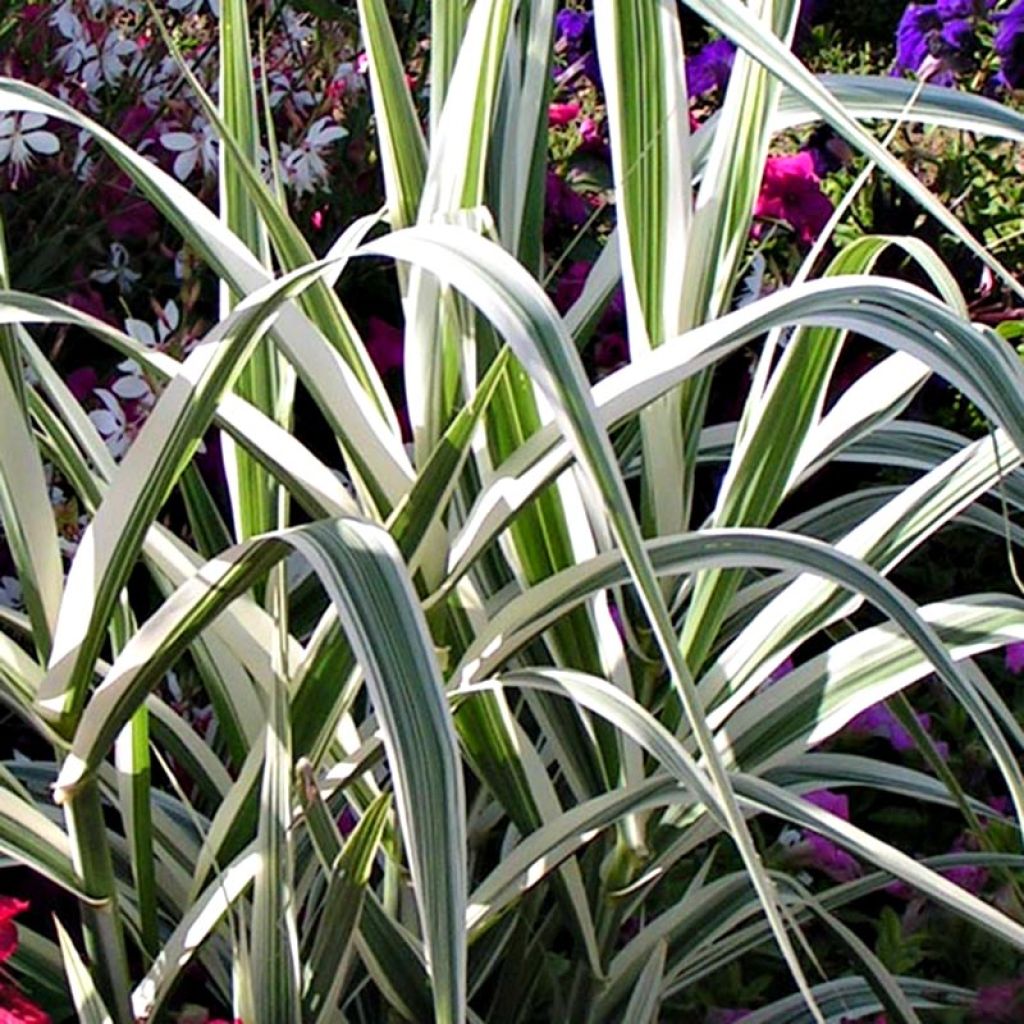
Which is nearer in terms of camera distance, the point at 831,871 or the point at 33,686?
the point at 33,686

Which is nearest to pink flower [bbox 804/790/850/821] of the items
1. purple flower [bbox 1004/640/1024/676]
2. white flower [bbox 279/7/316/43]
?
purple flower [bbox 1004/640/1024/676]

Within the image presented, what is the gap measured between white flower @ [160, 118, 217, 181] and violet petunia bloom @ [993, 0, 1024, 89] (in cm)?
112

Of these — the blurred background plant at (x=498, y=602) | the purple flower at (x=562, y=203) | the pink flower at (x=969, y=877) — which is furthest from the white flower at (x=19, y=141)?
the pink flower at (x=969, y=877)

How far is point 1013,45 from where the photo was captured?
7.73ft

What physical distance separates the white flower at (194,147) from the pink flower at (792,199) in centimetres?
68

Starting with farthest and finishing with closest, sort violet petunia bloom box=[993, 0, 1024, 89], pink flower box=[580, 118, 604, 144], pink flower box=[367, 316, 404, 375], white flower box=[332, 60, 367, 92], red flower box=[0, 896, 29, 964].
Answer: pink flower box=[580, 118, 604, 144] < violet petunia bloom box=[993, 0, 1024, 89] < white flower box=[332, 60, 367, 92] < pink flower box=[367, 316, 404, 375] < red flower box=[0, 896, 29, 964]

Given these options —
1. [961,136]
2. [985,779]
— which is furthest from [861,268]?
[961,136]

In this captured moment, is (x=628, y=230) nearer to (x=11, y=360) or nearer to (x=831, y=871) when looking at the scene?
(x=11, y=360)

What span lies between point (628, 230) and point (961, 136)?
1810 mm

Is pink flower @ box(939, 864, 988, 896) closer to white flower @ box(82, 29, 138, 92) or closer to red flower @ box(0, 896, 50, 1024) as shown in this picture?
red flower @ box(0, 896, 50, 1024)

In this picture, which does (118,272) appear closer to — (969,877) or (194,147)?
(194,147)

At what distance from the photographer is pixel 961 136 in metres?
2.84

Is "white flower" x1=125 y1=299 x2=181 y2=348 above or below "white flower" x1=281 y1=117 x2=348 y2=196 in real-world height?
below

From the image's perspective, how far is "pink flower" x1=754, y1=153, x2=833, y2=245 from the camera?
2139 mm
